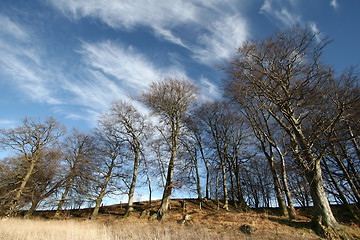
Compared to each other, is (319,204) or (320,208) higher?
(319,204)

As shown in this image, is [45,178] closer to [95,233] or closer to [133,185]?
[133,185]

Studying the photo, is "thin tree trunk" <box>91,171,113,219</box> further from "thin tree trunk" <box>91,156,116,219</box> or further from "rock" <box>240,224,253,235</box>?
"rock" <box>240,224,253,235</box>

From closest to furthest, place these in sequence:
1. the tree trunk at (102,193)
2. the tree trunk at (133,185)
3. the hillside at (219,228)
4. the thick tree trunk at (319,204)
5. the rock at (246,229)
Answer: the thick tree trunk at (319,204), the hillside at (219,228), the rock at (246,229), the tree trunk at (133,185), the tree trunk at (102,193)

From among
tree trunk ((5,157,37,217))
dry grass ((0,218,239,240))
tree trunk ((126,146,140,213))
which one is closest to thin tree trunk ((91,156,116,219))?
tree trunk ((126,146,140,213))

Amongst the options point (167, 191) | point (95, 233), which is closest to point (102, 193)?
point (167, 191)

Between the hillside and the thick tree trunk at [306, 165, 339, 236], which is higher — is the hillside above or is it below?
below

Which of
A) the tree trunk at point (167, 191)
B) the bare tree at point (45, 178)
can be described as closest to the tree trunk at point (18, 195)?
the bare tree at point (45, 178)

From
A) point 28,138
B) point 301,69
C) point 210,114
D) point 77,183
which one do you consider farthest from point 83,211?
point 301,69

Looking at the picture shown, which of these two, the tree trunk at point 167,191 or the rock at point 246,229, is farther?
the tree trunk at point 167,191

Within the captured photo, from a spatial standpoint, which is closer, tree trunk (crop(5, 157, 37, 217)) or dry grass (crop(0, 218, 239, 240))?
dry grass (crop(0, 218, 239, 240))

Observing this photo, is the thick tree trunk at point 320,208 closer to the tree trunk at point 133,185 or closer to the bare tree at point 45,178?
the tree trunk at point 133,185

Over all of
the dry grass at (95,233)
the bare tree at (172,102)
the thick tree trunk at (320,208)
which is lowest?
the dry grass at (95,233)

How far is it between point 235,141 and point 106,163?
13.0m

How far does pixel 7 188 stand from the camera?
15992mm
